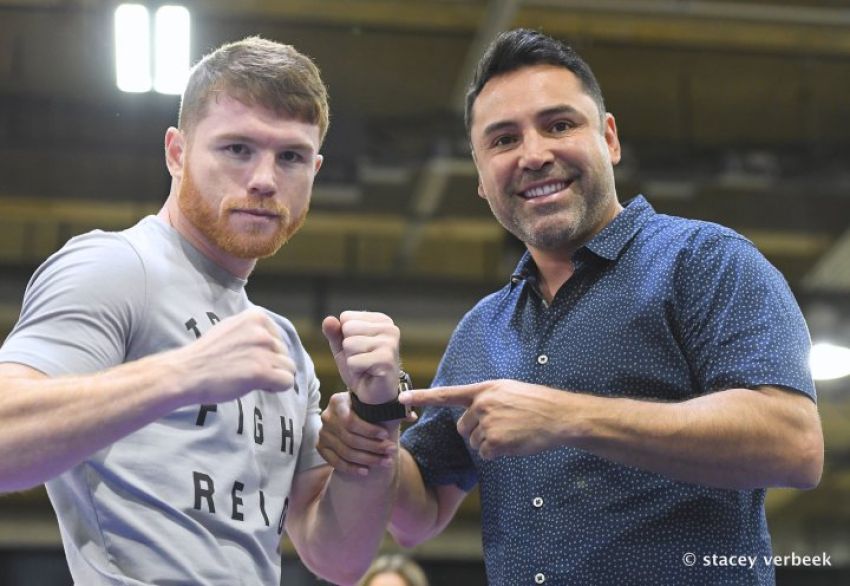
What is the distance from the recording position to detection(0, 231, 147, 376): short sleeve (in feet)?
6.07

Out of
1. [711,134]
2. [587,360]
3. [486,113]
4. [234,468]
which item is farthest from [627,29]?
[234,468]

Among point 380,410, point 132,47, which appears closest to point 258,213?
point 380,410

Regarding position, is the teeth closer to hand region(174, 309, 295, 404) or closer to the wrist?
the wrist

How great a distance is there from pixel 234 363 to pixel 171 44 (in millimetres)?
4597

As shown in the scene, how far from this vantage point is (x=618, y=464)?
89.7 inches

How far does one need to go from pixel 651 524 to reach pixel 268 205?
3.24 feet

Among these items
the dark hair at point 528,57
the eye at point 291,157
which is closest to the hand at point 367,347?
the eye at point 291,157

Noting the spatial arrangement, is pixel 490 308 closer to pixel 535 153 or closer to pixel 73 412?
pixel 535 153

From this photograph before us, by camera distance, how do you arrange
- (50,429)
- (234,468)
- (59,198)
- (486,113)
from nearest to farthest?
(50,429)
(234,468)
(486,113)
(59,198)

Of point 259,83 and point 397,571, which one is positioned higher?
point 259,83

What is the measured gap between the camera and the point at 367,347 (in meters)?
2.17

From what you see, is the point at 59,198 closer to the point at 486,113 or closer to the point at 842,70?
the point at 842,70

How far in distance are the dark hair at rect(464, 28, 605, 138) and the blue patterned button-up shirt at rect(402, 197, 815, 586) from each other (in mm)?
376

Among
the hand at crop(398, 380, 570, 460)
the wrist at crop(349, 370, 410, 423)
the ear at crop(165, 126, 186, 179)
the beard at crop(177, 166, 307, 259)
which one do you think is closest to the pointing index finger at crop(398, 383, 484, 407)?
the hand at crop(398, 380, 570, 460)
